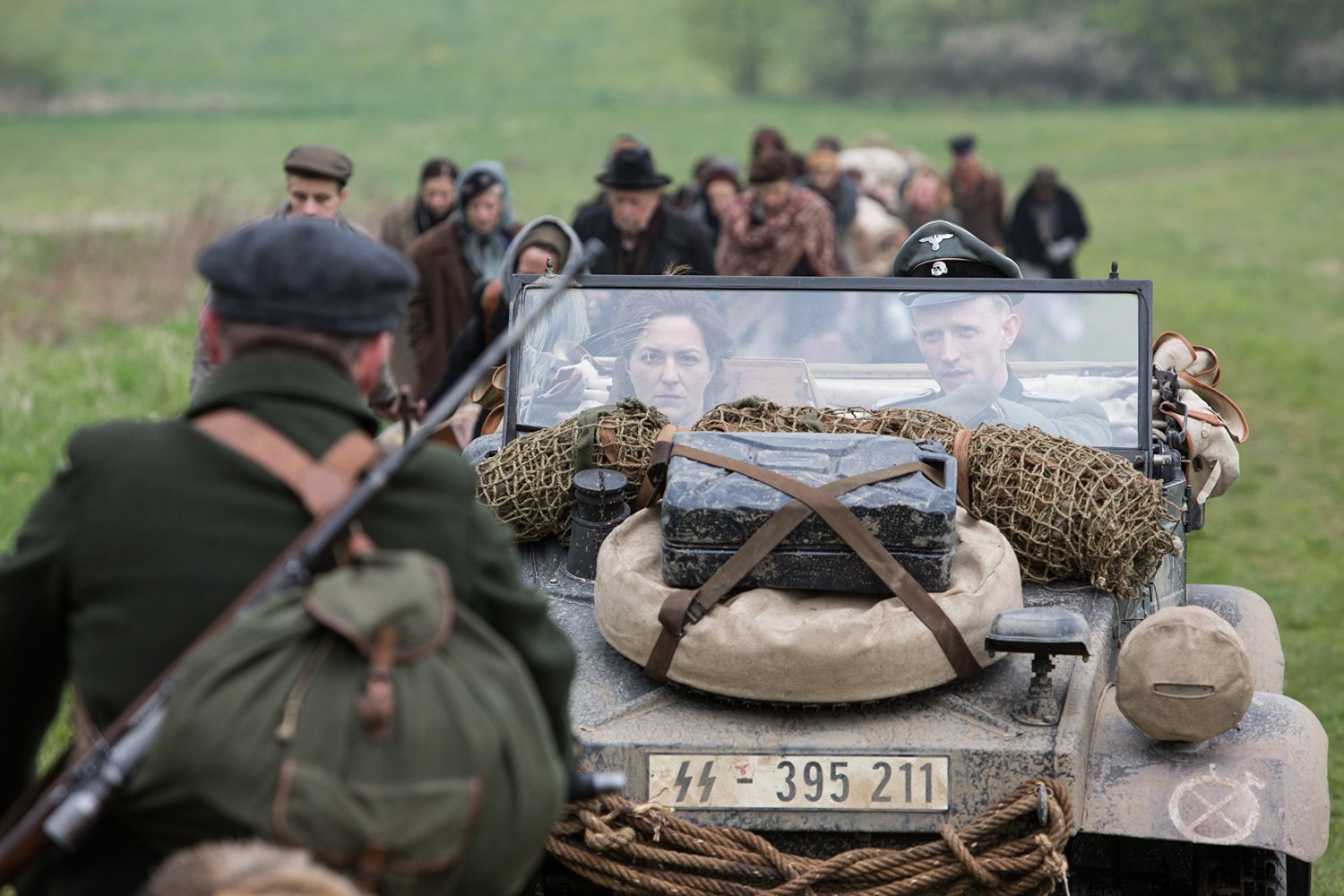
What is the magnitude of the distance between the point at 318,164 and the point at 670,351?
7.67 ft

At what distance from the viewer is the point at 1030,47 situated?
4738 centimetres

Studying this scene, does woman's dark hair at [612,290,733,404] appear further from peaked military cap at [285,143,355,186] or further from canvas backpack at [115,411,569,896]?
canvas backpack at [115,411,569,896]

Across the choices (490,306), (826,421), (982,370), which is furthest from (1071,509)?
(490,306)

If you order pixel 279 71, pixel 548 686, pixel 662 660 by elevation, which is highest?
pixel 279 71

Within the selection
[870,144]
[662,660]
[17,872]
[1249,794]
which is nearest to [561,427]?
[662,660]

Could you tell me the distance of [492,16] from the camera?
51719 mm

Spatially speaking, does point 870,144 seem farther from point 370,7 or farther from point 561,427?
point 370,7

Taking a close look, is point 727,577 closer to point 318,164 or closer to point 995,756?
A: point 995,756

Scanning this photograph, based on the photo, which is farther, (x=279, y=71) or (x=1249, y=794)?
(x=279, y=71)

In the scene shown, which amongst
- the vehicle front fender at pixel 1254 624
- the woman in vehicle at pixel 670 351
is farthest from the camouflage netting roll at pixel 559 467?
the vehicle front fender at pixel 1254 624

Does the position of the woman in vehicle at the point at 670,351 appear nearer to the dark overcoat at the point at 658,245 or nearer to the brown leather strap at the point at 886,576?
the brown leather strap at the point at 886,576

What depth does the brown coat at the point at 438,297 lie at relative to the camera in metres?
9.55

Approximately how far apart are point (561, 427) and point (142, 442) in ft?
6.85

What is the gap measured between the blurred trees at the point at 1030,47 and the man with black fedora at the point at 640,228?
3754 centimetres
